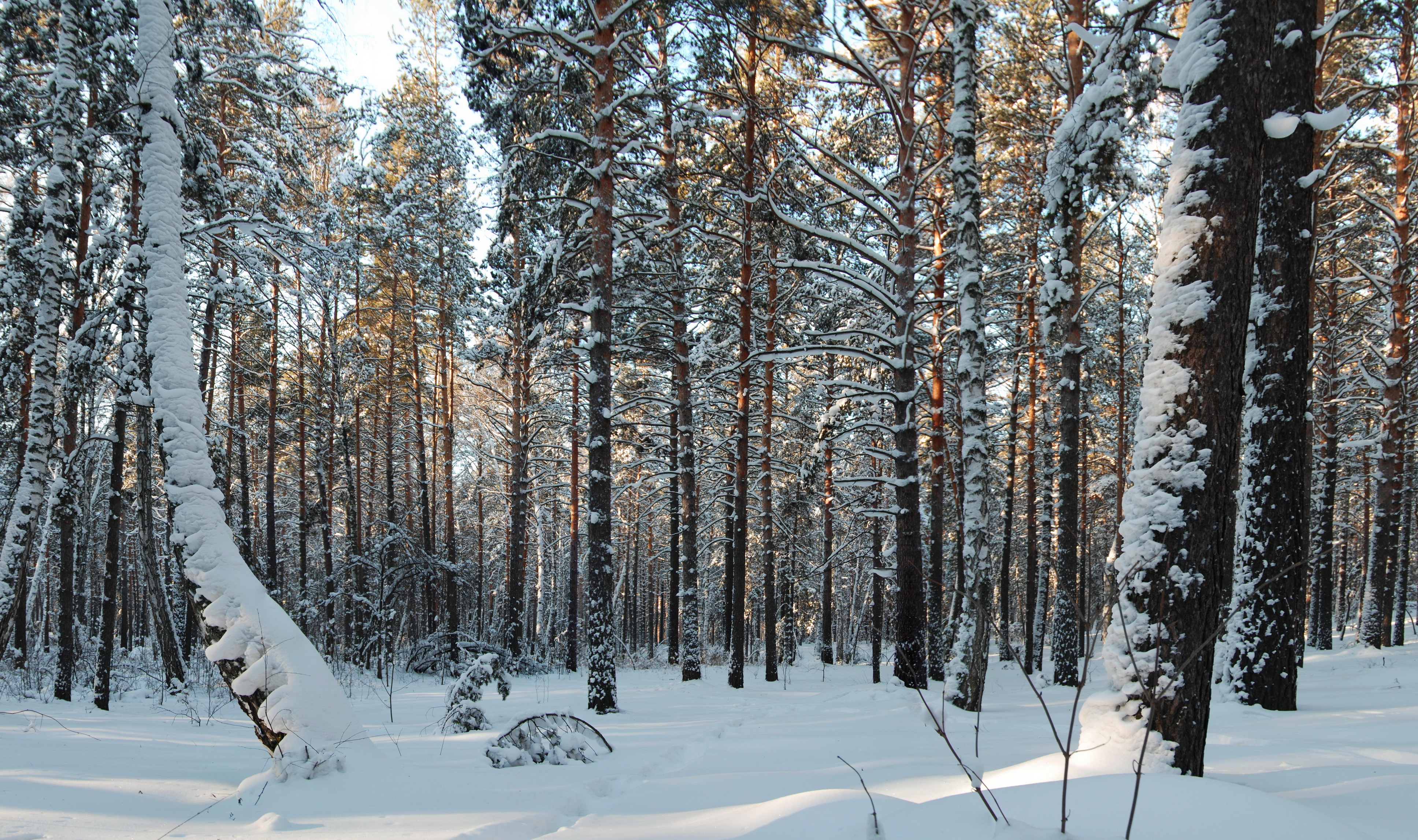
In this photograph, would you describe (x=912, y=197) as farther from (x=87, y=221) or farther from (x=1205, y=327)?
(x=87, y=221)

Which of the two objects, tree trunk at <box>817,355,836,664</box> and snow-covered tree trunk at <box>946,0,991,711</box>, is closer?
snow-covered tree trunk at <box>946,0,991,711</box>

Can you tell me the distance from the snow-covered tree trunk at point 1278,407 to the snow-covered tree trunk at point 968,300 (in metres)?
2.40

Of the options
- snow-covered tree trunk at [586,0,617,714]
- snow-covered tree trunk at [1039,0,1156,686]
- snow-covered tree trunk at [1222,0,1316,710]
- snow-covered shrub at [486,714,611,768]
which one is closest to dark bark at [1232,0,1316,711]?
snow-covered tree trunk at [1222,0,1316,710]

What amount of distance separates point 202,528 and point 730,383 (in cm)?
1256

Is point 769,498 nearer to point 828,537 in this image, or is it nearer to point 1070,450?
point 828,537

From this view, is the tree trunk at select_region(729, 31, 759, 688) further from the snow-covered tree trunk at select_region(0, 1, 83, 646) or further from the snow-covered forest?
the snow-covered tree trunk at select_region(0, 1, 83, 646)

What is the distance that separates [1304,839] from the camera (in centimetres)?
226

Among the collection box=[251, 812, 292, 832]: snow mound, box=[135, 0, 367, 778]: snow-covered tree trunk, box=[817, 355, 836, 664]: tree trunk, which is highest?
box=[135, 0, 367, 778]: snow-covered tree trunk

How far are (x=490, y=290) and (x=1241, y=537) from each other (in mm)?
16075

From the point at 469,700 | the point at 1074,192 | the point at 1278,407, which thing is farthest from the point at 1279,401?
the point at 469,700

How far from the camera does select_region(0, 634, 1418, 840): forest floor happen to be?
267 centimetres

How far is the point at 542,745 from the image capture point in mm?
5109

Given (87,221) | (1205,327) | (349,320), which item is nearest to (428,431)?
(349,320)

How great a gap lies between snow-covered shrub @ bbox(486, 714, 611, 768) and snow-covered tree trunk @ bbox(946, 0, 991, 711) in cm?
455
